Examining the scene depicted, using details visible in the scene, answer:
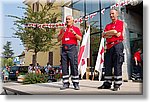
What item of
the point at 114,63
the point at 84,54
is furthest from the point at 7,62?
the point at 114,63

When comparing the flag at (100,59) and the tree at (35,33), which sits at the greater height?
the tree at (35,33)

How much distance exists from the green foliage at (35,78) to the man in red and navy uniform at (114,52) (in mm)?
610

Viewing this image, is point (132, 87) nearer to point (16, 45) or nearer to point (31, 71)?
point (31, 71)

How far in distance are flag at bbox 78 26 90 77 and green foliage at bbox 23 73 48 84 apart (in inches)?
15.3

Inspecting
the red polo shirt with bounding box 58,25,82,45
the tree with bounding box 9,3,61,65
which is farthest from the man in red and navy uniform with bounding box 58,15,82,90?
the tree with bounding box 9,3,61,65

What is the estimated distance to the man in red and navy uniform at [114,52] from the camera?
3.37m

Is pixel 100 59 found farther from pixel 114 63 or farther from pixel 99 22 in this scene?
pixel 99 22

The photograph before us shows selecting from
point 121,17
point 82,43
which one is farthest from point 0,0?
point 121,17

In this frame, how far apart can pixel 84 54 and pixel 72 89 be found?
40cm

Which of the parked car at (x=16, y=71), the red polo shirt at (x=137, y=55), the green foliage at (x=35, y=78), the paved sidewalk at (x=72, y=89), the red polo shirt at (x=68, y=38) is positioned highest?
the red polo shirt at (x=68, y=38)

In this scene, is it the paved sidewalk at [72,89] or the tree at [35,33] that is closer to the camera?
the paved sidewalk at [72,89]

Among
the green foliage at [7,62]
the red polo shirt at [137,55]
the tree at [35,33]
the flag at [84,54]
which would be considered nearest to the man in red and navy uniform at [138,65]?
the red polo shirt at [137,55]

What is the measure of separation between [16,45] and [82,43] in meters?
0.71

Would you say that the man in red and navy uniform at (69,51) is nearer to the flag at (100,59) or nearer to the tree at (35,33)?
the tree at (35,33)
